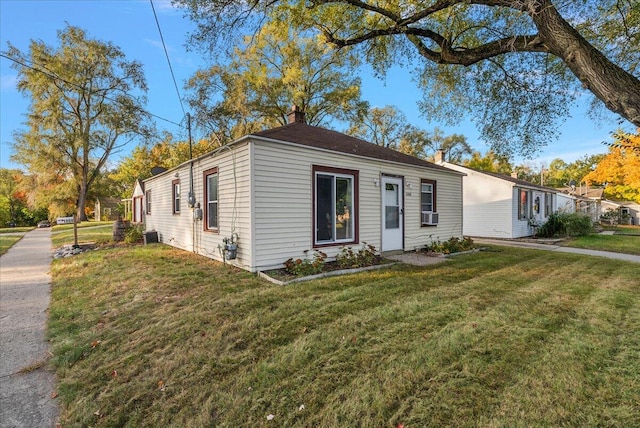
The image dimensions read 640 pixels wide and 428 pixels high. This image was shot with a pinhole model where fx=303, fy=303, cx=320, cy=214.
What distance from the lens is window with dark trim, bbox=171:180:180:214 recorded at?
10.3 meters

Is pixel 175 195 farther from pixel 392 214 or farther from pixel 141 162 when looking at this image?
pixel 141 162

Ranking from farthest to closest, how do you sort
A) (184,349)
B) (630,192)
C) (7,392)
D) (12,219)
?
(12,219)
(630,192)
(184,349)
(7,392)

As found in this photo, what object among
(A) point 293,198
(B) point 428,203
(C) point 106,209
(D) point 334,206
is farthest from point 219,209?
(C) point 106,209

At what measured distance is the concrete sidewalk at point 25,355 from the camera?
2369 mm

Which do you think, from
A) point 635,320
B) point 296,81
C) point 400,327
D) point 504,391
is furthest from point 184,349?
point 296,81

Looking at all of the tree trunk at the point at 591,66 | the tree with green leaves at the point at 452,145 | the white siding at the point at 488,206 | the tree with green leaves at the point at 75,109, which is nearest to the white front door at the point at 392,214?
the tree trunk at the point at 591,66

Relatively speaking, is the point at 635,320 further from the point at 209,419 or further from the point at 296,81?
the point at 296,81

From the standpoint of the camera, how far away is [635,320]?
12.6 feet

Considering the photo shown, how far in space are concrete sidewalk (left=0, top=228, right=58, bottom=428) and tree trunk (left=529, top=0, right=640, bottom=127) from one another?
6188 millimetres

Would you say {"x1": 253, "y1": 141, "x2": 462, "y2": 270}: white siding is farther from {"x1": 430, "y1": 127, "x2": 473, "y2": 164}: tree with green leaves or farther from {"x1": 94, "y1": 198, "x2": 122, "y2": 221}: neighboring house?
{"x1": 94, "y1": 198, "x2": 122, "y2": 221}: neighboring house

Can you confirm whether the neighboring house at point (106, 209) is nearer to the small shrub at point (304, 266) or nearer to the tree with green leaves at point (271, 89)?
the tree with green leaves at point (271, 89)

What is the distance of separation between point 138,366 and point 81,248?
32.5 feet

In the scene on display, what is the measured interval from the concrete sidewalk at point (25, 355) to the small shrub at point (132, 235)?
17.1ft

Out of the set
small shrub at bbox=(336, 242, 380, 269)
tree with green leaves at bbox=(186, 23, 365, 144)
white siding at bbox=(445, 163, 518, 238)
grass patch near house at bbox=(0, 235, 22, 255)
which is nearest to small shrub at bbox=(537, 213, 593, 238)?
white siding at bbox=(445, 163, 518, 238)
